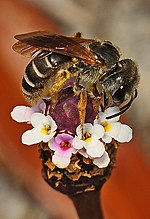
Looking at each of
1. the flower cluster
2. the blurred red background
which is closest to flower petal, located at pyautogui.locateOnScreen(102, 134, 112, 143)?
the flower cluster

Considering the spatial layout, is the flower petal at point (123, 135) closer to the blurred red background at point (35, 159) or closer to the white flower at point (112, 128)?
the white flower at point (112, 128)

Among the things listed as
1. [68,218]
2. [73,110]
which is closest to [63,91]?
[73,110]

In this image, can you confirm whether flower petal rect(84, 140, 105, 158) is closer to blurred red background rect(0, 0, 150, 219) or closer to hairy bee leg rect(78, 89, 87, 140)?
hairy bee leg rect(78, 89, 87, 140)

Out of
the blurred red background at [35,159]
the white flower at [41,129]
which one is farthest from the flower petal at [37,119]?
the blurred red background at [35,159]

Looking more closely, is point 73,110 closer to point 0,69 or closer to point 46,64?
Result: point 46,64

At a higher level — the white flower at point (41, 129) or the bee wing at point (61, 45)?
the bee wing at point (61, 45)

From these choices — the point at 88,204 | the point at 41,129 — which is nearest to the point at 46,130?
the point at 41,129
